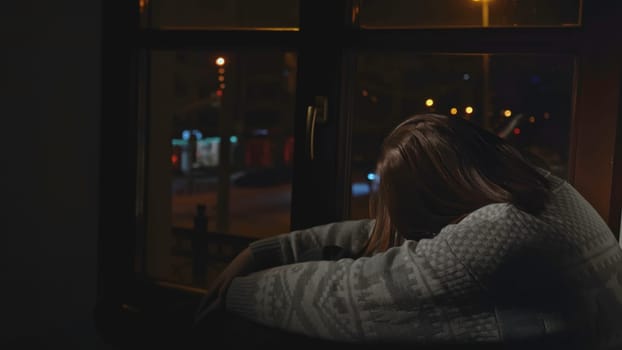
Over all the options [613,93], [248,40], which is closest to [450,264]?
[613,93]

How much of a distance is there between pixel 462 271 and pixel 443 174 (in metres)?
0.20

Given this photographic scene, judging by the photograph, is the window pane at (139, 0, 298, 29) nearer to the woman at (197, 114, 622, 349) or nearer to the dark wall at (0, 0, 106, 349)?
the dark wall at (0, 0, 106, 349)

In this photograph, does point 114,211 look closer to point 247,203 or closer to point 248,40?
point 248,40

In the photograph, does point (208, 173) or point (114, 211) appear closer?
point (114, 211)

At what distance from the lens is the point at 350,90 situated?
1.74m

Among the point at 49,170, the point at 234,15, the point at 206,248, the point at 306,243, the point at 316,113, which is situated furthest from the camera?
the point at 206,248

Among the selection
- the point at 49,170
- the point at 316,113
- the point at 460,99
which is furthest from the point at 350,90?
the point at 49,170

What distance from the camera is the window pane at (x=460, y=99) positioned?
66.5 inches

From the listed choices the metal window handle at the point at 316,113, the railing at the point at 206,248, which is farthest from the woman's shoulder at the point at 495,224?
the railing at the point at 206,248

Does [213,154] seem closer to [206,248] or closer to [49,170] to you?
A: [206,248]

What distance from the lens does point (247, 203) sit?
948 centimetres

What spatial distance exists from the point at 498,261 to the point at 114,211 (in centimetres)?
142

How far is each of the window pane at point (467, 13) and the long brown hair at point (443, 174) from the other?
57 centimetres

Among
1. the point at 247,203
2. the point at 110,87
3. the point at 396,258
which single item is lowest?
the point at 247,203
